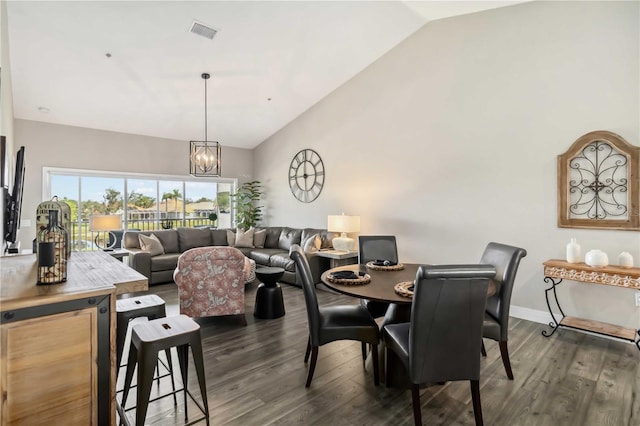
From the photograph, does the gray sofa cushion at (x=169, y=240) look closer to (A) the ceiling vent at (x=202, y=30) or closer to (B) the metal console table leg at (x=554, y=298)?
(A) the ceiling vent at (x=202, y=30)

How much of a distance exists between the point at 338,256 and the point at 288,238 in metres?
1.61

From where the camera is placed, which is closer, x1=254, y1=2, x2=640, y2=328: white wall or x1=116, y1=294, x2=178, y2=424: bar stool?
x1=116, y1=294, x2=178, y2=424: bar stool

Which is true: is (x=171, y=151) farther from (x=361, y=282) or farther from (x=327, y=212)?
(x=361, y=282)

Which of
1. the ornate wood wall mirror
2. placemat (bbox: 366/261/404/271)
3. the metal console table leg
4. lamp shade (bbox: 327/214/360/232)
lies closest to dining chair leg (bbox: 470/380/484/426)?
placemat (bbox: 366/261/404/271)

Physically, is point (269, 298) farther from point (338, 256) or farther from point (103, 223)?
point (103, 223)

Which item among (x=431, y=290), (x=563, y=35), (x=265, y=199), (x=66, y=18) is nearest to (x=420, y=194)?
(x=563, y=35)

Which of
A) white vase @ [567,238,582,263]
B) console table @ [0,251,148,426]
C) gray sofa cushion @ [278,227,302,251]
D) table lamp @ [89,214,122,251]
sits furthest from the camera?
gray sofa cushion @ [278,227,302,251]

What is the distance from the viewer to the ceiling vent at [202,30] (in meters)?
3.87

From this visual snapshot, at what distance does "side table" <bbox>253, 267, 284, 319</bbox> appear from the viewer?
3.89 m

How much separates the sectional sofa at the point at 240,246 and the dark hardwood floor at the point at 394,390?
2.19 metres

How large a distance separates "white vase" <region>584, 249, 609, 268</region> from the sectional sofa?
11.5 feet

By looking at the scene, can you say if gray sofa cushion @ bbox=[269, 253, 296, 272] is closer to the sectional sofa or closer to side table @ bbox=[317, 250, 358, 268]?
the sectional sofa

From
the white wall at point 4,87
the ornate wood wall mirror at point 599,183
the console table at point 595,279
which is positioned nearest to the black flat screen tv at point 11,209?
A: the white wall at point 4,87

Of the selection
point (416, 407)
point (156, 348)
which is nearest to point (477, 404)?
point (416, 407)
